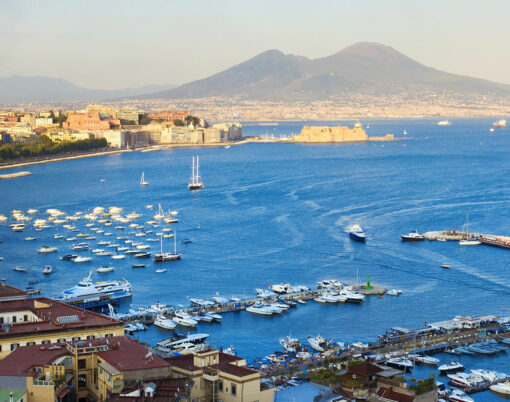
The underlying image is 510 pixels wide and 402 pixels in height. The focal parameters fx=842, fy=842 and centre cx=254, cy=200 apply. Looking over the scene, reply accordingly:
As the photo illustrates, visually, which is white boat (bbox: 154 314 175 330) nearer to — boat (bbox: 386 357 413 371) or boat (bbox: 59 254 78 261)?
boat (bbox: 386 357 413 371)

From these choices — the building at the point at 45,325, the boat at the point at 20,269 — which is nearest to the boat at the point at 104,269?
the boat at the point at 20,269

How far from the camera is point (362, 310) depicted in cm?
1884

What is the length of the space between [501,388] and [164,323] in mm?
6896

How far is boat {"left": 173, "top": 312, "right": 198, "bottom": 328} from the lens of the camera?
17328 millimetres

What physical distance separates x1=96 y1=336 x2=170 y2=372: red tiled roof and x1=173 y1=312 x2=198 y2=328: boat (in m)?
7.78

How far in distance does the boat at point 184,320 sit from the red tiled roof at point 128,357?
25.5ft

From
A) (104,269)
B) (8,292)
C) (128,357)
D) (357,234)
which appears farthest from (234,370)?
(357,234)

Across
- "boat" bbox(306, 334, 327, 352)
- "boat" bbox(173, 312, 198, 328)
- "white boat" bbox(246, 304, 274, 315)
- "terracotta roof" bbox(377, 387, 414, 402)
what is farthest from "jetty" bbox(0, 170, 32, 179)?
"terracotta roof" bbox(377, 387, 414, 402)

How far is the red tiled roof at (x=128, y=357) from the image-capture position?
850cm

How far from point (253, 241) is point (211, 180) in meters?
21.0

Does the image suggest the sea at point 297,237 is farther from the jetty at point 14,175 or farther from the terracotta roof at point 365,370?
the terracotta roof at point 365,370

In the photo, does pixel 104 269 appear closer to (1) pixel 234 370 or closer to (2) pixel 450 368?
(2) pixel 450 368

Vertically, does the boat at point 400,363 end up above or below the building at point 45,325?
below

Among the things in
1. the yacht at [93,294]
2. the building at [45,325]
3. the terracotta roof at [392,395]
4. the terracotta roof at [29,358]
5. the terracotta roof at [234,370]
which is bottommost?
the yacht at [93,294]
